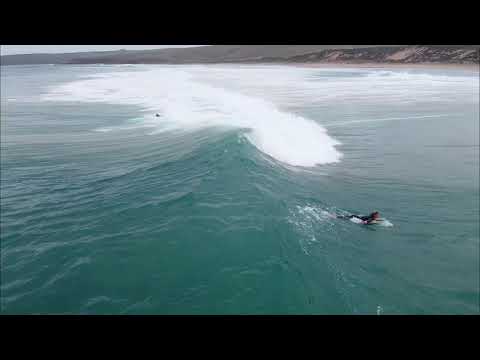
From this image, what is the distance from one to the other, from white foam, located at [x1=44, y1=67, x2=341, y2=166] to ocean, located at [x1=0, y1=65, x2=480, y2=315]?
0.25m

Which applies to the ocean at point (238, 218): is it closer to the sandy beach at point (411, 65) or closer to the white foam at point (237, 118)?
the white foam at point (237, 118)

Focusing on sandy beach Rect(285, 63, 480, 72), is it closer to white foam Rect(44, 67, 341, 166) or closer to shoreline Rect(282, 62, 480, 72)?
shoreline Rect(282, 62, 480, 72)

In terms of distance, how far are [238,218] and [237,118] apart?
14.5 metres

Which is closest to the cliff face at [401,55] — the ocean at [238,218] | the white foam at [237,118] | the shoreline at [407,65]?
the shoreline at [407,65]

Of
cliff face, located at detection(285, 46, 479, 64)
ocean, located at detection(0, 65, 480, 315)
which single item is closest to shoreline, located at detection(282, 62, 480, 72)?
cliff face, located at detection(285, 46, 479, 64)

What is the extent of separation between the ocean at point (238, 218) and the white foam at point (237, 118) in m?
0.25

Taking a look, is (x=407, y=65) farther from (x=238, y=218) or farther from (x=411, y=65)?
(x=238, y=218)

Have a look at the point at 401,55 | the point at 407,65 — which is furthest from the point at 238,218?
the point at 401,55

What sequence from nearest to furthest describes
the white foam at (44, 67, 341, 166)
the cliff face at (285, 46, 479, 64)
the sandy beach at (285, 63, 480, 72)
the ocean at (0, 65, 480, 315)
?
1. the ocean at (0, 65, 480, 315)
2. the white foam at (44, 67, 341, 166)
3. the sandy beach at (285, 63, 480, 72)
4. the cliff face at (285, 46, 479, 64)

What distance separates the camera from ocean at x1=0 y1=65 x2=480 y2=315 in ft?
26.8

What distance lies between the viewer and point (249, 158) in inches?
634

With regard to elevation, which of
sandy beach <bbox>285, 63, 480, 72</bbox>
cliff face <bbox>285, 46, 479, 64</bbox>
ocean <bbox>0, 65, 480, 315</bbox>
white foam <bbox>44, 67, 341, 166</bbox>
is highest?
cliff face <bbox>285, 46, 479, 64</bbox>

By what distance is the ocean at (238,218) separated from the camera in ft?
26.8
